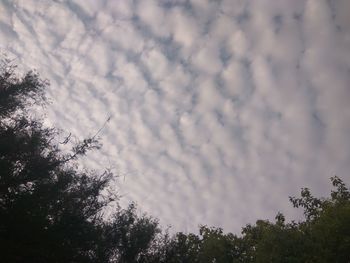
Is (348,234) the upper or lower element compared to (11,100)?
upper

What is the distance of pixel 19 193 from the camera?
29203 millimetres

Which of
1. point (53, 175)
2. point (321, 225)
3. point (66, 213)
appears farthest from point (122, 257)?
point (321, 225)

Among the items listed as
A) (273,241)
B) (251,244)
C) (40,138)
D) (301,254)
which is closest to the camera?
(40,138)

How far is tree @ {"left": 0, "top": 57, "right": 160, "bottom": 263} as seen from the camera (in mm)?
26281

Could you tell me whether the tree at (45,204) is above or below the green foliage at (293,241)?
below

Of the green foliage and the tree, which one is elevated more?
the green foliage

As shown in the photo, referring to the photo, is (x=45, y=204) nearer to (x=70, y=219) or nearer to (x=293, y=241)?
(x=70, y=219)

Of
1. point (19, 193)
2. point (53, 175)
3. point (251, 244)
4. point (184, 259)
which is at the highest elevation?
point (251, 244)

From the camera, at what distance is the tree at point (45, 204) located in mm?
26281

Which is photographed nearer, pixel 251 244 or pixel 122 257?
pixel 122 257

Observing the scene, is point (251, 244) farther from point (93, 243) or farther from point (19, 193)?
point (19, 193)

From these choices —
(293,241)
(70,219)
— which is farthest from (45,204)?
(293,241)

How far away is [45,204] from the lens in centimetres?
3119

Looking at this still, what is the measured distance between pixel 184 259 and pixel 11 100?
29.7 m
